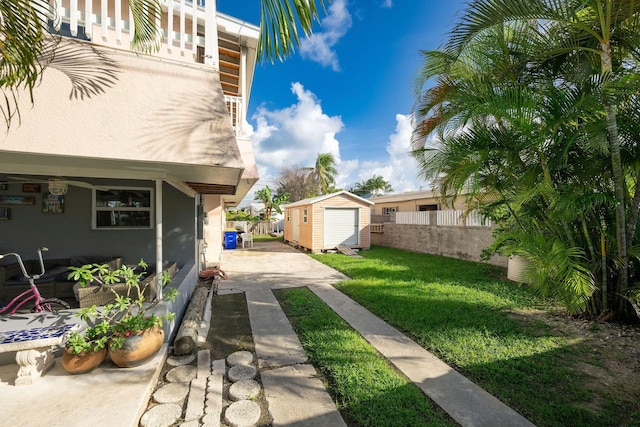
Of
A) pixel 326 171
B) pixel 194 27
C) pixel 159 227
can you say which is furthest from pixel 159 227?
pixel 326 171

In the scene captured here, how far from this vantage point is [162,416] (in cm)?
251

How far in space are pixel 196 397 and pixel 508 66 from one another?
680cm

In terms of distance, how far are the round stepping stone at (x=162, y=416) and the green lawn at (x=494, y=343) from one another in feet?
5.11

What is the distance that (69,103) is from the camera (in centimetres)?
289

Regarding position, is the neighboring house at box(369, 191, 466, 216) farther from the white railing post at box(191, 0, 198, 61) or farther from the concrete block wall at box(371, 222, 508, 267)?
the white railing post at box(191, 0, 198, 61)

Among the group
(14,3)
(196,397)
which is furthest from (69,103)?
(196,397)

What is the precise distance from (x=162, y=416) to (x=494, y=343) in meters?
4.22

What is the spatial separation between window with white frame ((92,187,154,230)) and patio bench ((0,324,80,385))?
3082 mm

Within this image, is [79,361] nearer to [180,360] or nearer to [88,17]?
[180,360]

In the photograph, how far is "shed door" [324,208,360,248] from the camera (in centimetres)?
1454

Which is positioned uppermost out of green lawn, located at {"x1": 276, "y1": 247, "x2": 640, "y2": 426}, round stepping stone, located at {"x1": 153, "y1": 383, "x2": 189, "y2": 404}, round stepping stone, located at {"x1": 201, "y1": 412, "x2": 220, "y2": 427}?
green lawn, located at {"x1": 276, "y1": 247, "x2": 640, "y2": 426}

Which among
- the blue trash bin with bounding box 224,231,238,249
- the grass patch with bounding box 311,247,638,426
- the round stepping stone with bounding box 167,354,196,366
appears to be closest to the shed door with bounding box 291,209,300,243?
the blue trash bin with bounding box 224,231,238,249

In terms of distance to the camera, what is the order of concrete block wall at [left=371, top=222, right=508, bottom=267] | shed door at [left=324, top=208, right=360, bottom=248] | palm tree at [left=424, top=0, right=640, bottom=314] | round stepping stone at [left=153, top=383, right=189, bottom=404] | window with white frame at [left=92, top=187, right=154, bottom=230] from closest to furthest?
1. round stepping stone at [left=153, top=383, right=189, bottom=404]
2. palm tree at [left=424, top=0, right=640, bottom=314]
3. window with white frame at [left=92, top=187, right=154, bottom=230]
4. concrete block wall at [left=371, top=222, right=508, bottom=267]
5. shed door at [left=324, top=208, right=360, bottom=248]

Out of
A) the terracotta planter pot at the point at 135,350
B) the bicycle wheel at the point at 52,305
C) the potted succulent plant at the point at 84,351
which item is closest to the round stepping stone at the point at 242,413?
the terracotta planter pot at the point at 135,350
